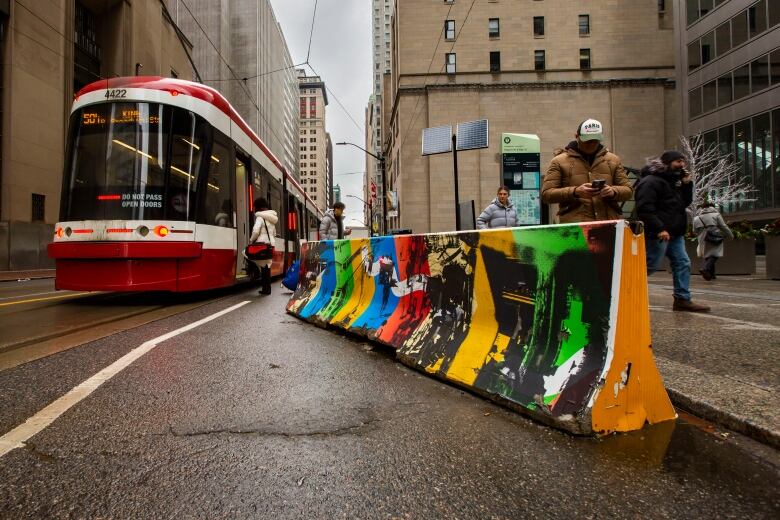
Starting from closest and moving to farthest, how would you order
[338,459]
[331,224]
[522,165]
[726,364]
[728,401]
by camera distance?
[338,459] < [728,401] < [726,364] < [331,224] < [522,165]

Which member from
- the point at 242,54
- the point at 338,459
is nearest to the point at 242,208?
the point at 338,459

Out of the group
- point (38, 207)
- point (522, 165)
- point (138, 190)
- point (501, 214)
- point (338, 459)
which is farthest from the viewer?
point (38, 207)

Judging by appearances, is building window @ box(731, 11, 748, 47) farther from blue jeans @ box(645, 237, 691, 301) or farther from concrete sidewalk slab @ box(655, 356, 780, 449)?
concrete sidewalk slab @ box(655, 356, 780, 449)

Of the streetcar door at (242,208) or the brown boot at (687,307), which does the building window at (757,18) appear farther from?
the streetcar door at (242,208)

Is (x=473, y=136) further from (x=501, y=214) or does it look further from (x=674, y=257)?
(x=674, y=257)

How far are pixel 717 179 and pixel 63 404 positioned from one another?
3251 centimetres

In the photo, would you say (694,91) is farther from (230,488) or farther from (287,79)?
(287,79)

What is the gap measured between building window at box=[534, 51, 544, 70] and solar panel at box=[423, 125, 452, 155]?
29.4m

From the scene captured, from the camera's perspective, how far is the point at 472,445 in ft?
7.06

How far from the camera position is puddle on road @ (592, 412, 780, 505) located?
178cm

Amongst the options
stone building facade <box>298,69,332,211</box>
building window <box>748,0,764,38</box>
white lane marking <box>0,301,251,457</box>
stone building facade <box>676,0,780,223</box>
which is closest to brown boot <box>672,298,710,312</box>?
white lane marking <box>0,301,251,457</box>

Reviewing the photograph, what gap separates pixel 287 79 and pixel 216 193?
10118cm

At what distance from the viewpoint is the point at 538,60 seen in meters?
36.2

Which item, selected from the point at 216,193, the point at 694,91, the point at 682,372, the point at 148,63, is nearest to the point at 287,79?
the point at 148,63
